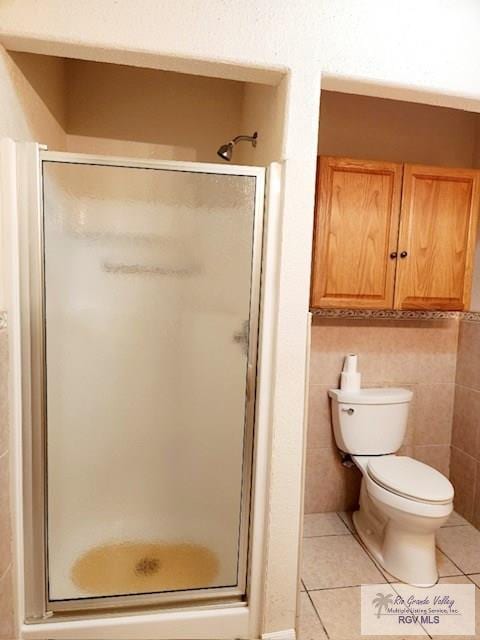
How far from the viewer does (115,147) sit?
Answer: 1.95 m

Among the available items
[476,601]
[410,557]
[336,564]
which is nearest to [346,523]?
[336,564]

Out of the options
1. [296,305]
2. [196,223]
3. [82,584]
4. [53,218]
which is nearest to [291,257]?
[296,305]

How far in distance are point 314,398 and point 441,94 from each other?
1500mm

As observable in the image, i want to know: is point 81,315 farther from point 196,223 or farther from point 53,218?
point 196,223

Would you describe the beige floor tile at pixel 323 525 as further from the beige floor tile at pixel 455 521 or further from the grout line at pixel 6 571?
the grout line at pixel 6 571

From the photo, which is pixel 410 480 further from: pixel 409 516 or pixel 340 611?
pixel 340 611

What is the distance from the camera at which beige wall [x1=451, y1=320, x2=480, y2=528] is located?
7.35ft

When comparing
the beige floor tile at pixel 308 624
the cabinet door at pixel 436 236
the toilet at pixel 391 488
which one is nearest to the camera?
the beige floor tile at pixel 308 624

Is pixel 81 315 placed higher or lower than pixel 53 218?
lower

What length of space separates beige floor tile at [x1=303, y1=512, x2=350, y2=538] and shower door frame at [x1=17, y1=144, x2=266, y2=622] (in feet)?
2.63

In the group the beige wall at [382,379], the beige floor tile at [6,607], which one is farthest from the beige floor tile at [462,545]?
the beige floor tile at [6,607]

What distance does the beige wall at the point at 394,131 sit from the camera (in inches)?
84.8

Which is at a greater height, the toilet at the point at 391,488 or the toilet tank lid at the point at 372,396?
the toilet tank lid at the point at 372,396

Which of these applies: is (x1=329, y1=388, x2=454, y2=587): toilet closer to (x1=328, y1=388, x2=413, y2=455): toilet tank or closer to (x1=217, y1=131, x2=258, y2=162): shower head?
(x1=328, y1=388, x2=413, y2=455): toilet tank
